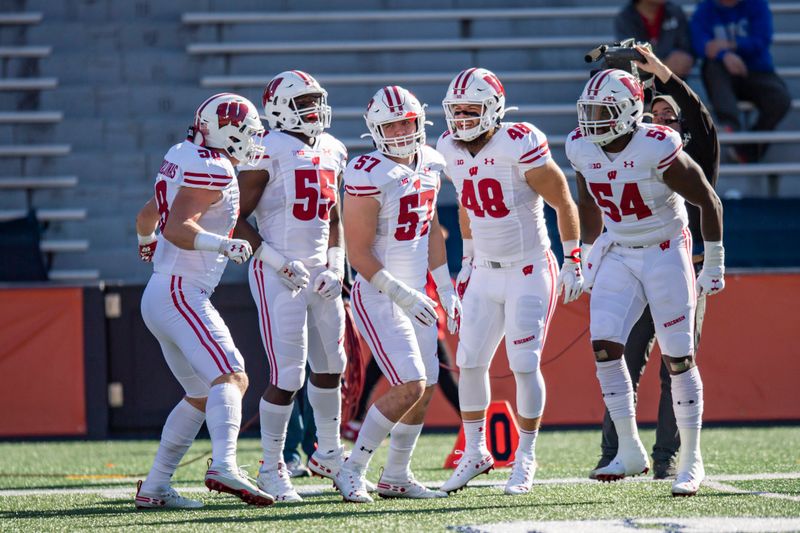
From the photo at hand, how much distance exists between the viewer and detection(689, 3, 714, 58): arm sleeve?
10875 mm

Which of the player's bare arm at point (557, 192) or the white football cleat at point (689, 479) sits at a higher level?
the player's bare arm at point (557, 192)

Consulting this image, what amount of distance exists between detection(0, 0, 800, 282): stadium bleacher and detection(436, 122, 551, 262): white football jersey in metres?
5.51

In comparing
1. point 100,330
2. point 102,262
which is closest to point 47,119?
point 102,262

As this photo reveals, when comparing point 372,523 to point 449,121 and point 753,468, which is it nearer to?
point 449,121

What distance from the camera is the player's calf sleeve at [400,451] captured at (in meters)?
5.40

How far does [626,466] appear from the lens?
5328mm

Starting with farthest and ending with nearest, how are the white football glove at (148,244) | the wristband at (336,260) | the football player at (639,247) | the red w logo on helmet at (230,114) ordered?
1. the wristband at (336,260)
2. the white football glove at (148,244)
3. the football player at (639,247)
4. the red w logo on helmet at (230,114)

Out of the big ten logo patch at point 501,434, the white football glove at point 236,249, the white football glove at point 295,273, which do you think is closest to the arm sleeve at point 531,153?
the white football glove at point 295,273

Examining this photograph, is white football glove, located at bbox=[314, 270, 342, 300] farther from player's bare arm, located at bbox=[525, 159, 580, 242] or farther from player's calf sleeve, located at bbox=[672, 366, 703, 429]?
player's calf sleeve, located at bbox=[672, 366, 703, 429]

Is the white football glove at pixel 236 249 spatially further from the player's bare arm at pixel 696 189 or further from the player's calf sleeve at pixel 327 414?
the player's bare arm at pixel 696 189

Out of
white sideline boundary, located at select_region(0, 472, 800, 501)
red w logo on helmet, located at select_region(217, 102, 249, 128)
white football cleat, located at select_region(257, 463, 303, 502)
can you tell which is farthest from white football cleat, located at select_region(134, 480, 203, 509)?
red w logo on helmet, located at select_region(217, 102, 249, 128)

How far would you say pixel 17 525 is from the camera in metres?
4.86

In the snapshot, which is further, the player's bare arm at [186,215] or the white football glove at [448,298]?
the white football glove at [448,298]

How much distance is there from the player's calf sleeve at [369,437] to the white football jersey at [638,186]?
4.19 ft
